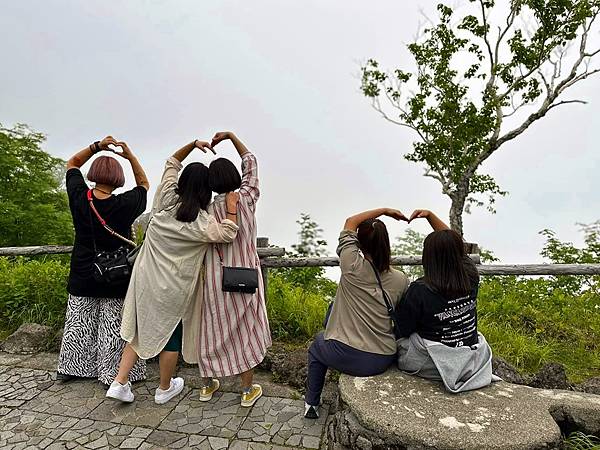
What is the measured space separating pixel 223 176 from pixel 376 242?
119 centimetres

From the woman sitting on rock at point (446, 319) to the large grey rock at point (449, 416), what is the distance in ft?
0.37

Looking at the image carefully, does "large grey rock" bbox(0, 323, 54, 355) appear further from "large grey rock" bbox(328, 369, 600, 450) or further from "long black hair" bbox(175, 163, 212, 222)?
"large grey rock" bbox(328, 369, 600, 450)

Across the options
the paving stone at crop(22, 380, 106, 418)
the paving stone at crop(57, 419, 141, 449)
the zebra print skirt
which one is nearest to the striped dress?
the paving stone at crop(57, 419, 141, 449)

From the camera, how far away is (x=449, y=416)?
7.61 feet

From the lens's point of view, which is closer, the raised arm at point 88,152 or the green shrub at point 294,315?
the raised arm at point 88,152

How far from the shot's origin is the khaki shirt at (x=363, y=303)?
2.79m

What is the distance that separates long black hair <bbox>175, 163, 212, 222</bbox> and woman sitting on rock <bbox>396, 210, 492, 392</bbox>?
5.16 ft

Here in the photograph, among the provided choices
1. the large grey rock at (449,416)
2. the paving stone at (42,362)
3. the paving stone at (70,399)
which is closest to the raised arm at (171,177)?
the paving stone at (70,399)

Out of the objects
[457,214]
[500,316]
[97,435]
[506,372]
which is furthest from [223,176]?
[457,214]

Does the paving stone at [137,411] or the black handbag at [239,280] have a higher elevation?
the black handbag at [239,280]

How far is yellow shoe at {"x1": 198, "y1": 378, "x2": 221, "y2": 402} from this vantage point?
133 inches

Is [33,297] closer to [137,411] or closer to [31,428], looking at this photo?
[31,428]

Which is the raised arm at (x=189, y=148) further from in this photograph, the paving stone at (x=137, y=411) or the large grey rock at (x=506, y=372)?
the large grey rock at (x=506, y=372)

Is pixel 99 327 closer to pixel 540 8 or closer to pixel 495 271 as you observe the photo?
pixel 495 271
